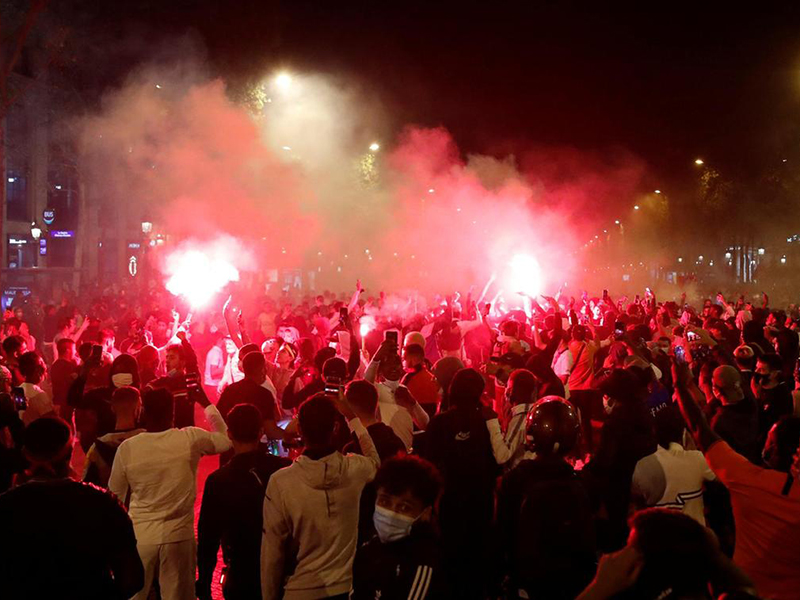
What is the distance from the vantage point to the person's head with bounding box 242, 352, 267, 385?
6.07 m

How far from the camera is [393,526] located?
310 cm

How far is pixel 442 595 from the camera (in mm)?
3037

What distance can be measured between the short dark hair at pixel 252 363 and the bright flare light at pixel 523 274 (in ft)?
62.0

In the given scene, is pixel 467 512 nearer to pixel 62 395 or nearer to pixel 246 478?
pixel 246 478

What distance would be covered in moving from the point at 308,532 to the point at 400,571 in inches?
33.8

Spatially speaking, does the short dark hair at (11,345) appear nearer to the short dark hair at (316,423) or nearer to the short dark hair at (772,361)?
the short dark hair at (316,423)

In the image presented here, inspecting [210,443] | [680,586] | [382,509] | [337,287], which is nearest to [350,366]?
[210,443]

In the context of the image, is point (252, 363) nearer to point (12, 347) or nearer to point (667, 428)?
point (667, 428)

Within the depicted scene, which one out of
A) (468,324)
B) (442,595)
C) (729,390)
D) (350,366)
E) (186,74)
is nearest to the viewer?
(442,595)

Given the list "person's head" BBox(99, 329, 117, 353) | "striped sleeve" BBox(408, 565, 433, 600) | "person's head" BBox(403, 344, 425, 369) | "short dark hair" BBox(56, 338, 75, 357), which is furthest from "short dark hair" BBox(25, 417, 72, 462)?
"person's head" BBox(99, 329, 117, 353)

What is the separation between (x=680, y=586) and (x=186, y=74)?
24.8 meters

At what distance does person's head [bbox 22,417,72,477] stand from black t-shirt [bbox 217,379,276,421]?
2.49 m

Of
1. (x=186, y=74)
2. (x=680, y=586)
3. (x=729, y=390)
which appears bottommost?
(x=680, y=586)

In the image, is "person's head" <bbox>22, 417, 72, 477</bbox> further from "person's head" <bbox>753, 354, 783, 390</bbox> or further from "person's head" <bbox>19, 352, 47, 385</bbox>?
"person's head" <bbox>753, 354, 783, 390</bbox>
